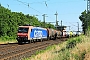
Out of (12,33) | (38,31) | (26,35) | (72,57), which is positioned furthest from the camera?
(12,33)

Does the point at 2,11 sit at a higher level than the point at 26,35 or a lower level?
higher

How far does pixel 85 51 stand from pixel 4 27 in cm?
4775

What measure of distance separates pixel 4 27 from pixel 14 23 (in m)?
6.42

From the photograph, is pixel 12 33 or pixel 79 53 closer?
pixel 79 53

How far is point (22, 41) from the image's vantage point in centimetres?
4372

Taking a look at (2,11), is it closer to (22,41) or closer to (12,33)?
(12,33)

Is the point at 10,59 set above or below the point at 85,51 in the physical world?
below

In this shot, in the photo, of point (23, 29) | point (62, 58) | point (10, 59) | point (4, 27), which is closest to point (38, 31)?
point (23, 29)

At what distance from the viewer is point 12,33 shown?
64312 mm

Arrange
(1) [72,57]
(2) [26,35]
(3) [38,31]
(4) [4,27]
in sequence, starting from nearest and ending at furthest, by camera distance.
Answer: (1) [72,57] < (2) [26,35] < (3) [38,31] < (4) [4,27]

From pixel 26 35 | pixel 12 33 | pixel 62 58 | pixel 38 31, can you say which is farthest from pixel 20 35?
pixel 62 58

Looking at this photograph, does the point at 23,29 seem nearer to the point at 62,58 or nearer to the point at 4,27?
the point at 4,27

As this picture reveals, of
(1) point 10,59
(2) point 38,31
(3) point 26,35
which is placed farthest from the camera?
(2) point 38,31

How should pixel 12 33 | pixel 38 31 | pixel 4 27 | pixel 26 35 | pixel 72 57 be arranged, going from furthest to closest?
pixel 12 33 → pixel 4 27 → pixel 38 31 → pixel 26 35 → pixel 72 57
